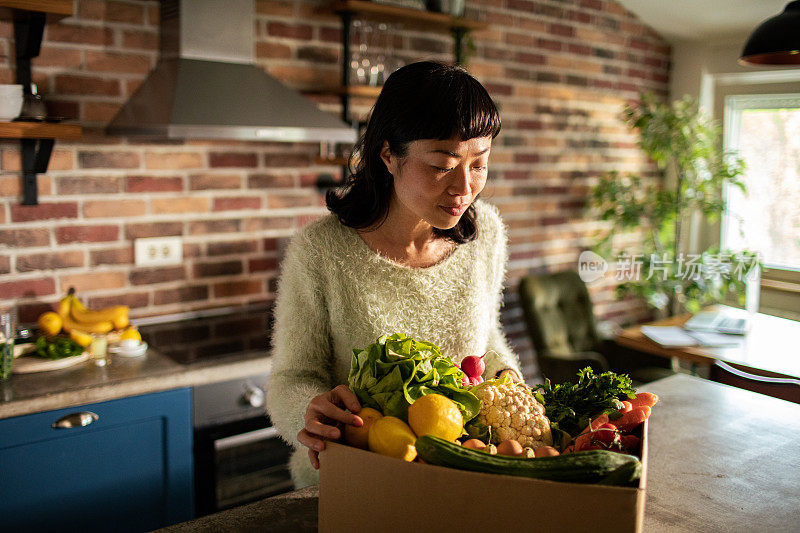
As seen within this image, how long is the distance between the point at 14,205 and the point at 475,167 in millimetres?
1724

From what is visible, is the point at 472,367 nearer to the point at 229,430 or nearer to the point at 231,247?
the point at 229,430

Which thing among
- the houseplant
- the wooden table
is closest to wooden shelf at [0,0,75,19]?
the wooden table


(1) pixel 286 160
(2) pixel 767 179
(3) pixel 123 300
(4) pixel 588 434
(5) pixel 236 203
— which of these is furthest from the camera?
(2) pixel 767 179

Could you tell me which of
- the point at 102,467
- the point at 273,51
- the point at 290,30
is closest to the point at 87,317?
the point at 102,467

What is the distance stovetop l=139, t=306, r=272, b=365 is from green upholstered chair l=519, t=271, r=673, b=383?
1295 mm

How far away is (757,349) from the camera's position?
2994 mm

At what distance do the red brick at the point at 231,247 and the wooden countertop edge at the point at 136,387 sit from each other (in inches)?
24.6

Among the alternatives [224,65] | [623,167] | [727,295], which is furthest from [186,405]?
[727,295]

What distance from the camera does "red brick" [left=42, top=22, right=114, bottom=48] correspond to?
7.55 ft

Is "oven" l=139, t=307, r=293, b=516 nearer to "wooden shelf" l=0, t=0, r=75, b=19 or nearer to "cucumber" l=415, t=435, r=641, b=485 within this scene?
"wooden shelf" l=0, t=0, r=75, b=19

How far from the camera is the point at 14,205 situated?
7.50 feet

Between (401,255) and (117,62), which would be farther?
(117,62)

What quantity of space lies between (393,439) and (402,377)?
108 millimetres

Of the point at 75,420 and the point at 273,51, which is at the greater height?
the point at 273,51
